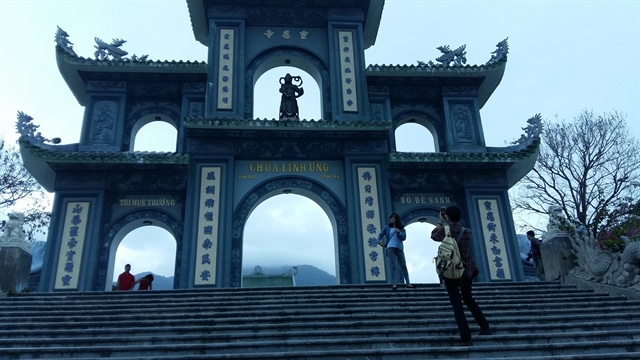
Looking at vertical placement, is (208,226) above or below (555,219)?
above

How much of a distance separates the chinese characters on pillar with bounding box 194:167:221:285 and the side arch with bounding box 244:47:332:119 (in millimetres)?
3224

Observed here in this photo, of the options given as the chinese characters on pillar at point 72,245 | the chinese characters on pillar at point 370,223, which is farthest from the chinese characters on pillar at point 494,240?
the chinese characters on pillar at point 72,245

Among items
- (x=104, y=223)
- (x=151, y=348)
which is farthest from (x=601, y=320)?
(x=104, y=223)

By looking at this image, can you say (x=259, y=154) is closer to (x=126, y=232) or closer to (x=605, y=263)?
(x=126, y=232)

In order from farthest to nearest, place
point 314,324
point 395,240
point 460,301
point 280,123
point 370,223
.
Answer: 1. point 280,123
2. point 370,223
3. point 395,240
4. point 314,324
5. point 460,301

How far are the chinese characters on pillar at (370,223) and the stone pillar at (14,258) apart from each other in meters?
7.80

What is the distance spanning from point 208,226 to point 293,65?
6691 mm

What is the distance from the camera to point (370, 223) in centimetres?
1371

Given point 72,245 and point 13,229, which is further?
point 72,245

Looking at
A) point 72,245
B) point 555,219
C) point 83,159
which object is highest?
point 83,159

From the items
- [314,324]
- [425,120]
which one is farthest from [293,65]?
[314,324]

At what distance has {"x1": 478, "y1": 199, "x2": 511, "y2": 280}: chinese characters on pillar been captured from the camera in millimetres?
13641

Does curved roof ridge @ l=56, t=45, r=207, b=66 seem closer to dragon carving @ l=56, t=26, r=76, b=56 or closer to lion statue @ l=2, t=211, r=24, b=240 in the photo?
dragon carving @ l=56, t=26, r=76, b=56

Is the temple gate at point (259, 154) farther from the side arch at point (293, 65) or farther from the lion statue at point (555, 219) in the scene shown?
the lion statue at point (555, 219)
